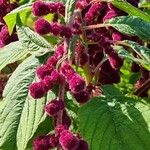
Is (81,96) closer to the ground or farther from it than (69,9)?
closer to the ground

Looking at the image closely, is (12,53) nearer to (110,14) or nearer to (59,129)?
(110,14)

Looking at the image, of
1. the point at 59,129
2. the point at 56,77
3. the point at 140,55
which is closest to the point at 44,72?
the point at 56,77

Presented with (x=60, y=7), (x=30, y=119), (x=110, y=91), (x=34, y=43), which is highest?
(x=60, y=7)

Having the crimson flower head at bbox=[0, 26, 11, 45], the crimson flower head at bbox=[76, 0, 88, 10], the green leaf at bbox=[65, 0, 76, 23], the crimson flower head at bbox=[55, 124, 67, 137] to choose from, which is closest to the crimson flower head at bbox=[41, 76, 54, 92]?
the crimson flower head at bbox=[55, 124, 67, 137]

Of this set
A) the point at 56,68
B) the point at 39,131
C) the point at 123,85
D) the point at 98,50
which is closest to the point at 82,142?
the point at 56,68

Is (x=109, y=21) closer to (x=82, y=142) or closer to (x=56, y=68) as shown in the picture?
(x=56, y=68)

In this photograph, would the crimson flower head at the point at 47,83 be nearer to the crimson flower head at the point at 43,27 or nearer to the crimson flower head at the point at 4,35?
the crimson flower head at the point at 43,27

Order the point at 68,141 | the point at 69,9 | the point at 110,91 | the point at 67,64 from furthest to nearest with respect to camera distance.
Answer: the point at 110,91 < the point at 69,9 < the point at 67,64 < the point at 68,141
